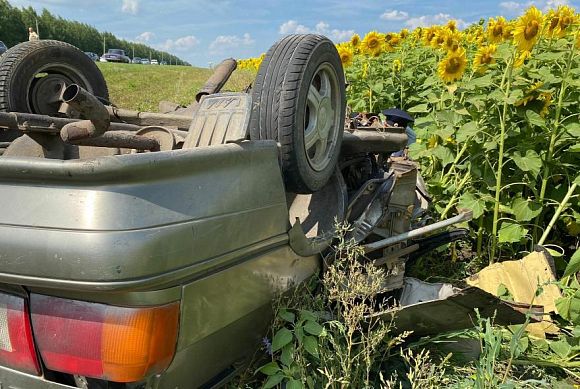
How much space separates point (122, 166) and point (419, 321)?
59.7 inches

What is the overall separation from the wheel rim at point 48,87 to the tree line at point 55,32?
58.4 meters

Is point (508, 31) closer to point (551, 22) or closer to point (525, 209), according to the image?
point (551, 22)

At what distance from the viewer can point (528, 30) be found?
345cm

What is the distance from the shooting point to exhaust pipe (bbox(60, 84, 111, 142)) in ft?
4.43

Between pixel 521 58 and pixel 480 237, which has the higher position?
pixel 521 58

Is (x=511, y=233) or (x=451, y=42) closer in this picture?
(x=511, y=233)

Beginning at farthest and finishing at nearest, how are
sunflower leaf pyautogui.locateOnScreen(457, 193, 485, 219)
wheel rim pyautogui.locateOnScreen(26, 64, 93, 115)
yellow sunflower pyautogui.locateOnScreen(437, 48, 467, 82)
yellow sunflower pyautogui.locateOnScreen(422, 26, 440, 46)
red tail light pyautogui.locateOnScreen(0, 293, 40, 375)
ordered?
yellow sunflower pyautogui.locateOnScreen(422, 26, 440, 46) < yellow sunflower pyautogui.locateOnScreen(437, 48, 467, 82) < sunflower leaf pyautogui.locateOnScreen(457, 193, 485, 219) < wheel rim pyautogui.locateOnScreen(26, 64, 93, 115) < red tail light pyautogui.locateOnScreen(0, 293, 40, 375)

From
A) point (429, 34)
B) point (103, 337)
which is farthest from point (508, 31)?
point (103, 337)

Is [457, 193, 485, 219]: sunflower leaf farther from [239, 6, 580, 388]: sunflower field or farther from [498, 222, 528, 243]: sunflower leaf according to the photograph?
[498, 222, 528, 243]: sunflower leaf

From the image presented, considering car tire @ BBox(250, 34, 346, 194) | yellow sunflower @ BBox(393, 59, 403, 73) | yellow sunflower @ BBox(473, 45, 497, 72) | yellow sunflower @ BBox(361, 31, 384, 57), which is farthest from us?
yellow sunflower @ BBox(393, 59, 403, 73)

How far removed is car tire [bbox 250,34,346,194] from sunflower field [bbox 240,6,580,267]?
5.92 ft

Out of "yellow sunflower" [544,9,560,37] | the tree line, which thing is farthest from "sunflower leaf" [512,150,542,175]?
the tree line

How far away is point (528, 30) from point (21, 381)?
3581 millimetres

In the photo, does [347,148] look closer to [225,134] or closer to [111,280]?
[225,134]
